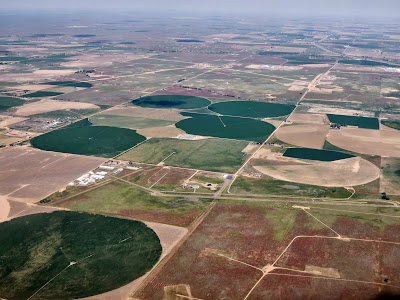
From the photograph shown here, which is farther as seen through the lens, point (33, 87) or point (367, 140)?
point (33, 87)

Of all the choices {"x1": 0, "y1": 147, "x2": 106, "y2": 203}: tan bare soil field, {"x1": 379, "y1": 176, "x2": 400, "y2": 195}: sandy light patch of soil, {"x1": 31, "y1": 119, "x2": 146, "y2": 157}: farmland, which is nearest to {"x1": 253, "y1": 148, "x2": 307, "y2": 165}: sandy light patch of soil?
{"x1": 379, "y1": 176, "x2": 400, "y2": 195}: sandy light patch of soil

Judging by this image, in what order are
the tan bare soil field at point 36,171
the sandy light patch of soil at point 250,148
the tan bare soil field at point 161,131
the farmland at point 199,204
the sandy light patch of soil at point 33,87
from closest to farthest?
the farmland at point 199,204 → the tan bare soil field at point 36,171 → the sandy light patch of soil at point 250,148 → the tan bare soil field at point 161,131 → the sandy light patch of soil at point 33,87

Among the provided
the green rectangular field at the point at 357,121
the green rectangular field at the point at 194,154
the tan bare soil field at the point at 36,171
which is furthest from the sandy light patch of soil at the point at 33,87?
the green rectangular field at the point at 357,121

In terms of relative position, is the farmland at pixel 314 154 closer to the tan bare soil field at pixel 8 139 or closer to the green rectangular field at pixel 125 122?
the green rectangular field at pixel 125 122

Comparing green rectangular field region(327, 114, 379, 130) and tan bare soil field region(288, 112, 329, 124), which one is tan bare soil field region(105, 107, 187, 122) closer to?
tan bare soil field region(288, 112, 329, 124)

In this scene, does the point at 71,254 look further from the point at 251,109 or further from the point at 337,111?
the point at 337,111

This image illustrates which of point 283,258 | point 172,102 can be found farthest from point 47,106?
point 283,258
